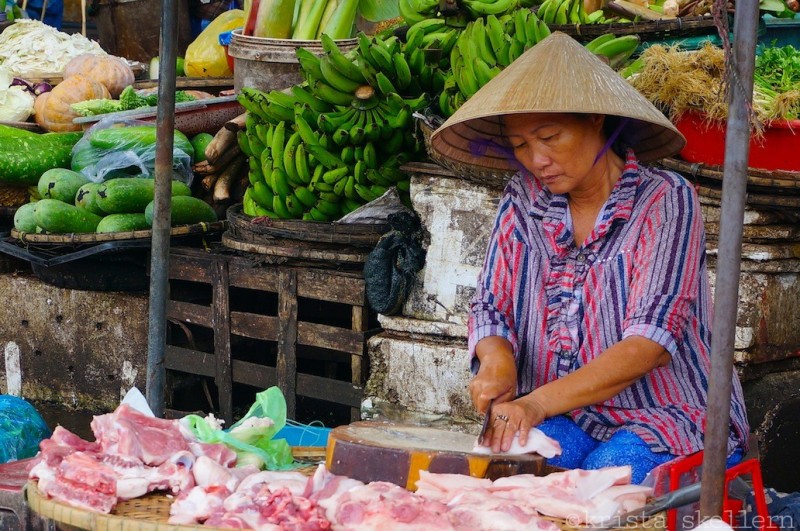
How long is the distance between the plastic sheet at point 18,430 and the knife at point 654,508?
2.52 m

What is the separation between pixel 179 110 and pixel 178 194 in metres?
0.69

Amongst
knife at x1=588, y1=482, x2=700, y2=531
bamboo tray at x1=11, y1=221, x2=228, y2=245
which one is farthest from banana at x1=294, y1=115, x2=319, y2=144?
knife at x1=588, y1=482, x2=700, y2=531

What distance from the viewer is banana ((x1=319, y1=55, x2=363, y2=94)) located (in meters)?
4.70

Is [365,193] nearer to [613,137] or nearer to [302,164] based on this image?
[302,164]

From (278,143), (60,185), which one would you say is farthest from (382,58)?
(60,185)

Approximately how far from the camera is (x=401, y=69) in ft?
15.3

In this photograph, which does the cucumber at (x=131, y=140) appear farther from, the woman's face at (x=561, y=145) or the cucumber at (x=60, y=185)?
the woman's face at (x=561, y=145)

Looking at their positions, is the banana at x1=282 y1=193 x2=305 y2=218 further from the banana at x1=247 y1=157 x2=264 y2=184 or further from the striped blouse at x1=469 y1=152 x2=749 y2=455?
the striped blouse at x1=469 y1=152 x2=749 y2=455

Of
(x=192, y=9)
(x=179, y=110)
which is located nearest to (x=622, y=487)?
(x=179, y=110)

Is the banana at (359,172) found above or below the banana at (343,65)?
below

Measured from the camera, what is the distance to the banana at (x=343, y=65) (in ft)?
15.2

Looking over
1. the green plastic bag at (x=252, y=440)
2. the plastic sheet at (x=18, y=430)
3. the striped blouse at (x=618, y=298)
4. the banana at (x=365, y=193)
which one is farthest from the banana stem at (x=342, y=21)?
the green plastic bag at (x=252, y=440)

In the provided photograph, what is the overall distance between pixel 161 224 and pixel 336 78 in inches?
58.1

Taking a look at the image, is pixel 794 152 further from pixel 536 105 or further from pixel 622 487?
pixel 622 487
